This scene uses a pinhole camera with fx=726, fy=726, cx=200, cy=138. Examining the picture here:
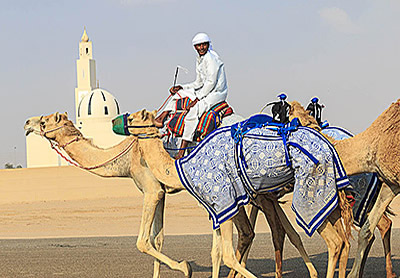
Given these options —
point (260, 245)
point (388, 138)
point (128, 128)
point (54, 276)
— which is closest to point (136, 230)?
point (260, 245)

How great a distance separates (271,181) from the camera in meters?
7.70

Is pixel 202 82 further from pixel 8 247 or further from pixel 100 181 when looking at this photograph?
pixel 100 181

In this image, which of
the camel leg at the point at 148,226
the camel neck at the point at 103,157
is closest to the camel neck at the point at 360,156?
the camel leg at the point at 148,226

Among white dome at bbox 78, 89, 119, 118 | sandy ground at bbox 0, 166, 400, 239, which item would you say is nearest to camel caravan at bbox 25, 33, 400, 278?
sandy ground at bbox 0, 166, 400, 239

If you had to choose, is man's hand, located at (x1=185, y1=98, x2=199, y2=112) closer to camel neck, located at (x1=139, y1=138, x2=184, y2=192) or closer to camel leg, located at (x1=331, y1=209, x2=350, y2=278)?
camel neck, located at (x1=139, y1=138, x2=184, y2=192)

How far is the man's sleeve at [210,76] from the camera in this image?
30.2ft

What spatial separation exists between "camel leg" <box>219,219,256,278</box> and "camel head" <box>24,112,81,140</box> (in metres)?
2.50

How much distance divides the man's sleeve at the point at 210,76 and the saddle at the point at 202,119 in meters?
0.22

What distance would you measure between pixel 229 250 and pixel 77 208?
21.6 metres

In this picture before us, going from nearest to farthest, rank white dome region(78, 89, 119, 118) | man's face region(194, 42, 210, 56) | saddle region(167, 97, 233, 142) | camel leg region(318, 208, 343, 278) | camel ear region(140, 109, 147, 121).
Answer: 1. camel leg region(318, 208, 343, 278)
2. camel ear region(140, 109, 147, 121)
3. saddle region(167, 97, 233, 142)
4. man's face region(194, 42, 210, 56)
5. white dome region(78, 89, 119, 118)

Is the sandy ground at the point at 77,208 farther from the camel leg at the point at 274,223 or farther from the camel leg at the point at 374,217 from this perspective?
the camel leg at the point at 374,217

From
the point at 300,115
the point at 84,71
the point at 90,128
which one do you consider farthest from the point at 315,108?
the point at 84,71

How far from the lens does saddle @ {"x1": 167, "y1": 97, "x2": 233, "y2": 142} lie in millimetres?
9117

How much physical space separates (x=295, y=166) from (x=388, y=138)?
1093mm
